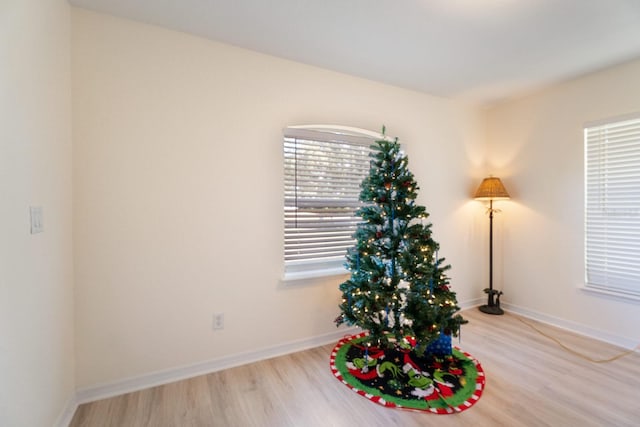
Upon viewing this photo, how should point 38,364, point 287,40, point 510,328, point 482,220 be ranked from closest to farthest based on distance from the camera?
point 38,364 → point 287,40 → point 510,328 → point 482,220

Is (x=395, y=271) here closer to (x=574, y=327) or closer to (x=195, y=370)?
(x=195, y=370)

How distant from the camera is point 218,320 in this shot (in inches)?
83.8

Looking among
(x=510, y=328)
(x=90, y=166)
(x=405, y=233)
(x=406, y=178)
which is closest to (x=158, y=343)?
(x=90, y=166)

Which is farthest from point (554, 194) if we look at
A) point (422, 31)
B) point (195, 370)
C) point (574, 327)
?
point (195, 370)

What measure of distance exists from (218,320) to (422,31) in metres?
2.54

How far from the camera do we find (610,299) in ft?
8.36

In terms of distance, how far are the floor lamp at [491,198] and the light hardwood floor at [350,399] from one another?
3.07 feet

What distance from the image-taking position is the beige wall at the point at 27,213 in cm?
108

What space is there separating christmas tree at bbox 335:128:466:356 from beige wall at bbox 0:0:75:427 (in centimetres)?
174

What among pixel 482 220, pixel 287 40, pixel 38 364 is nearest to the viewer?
pixel 38 364

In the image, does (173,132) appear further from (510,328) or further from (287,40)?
(510,328)

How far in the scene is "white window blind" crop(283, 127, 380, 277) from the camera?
244cm

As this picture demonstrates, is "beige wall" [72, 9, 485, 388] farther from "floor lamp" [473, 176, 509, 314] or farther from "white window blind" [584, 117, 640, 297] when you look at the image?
"white window blind" [584, 117, 640, 297]

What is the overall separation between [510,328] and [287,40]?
3.34 meters
